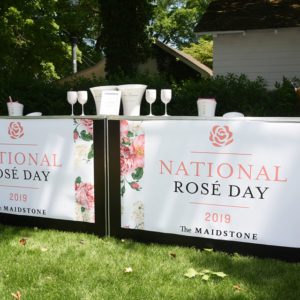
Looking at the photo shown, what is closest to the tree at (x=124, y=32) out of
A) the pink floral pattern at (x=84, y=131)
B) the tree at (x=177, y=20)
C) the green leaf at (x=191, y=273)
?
the pink floral pattern at (x=84, y=131)

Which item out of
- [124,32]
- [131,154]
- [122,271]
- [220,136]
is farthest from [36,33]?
[122,271]

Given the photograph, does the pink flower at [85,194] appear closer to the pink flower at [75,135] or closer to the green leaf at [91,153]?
the green leaf at [91,153]

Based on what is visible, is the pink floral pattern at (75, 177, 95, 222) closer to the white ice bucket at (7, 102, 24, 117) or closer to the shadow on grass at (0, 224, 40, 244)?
the shadow on grass at (0, 224, 40, 244)

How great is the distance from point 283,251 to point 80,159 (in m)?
2.16

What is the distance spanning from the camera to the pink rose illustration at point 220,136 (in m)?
4.02

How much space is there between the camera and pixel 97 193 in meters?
4.58

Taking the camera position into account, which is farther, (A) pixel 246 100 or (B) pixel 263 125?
(A) pixel 246 100

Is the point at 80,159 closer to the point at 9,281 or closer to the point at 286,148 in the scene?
the point at 9,281

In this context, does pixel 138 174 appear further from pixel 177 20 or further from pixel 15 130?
pixel 177 20

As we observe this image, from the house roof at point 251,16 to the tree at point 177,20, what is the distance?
2957 centimetres

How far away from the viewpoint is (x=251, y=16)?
12477 millimetres

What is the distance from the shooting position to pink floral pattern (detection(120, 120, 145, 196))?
438 centimetres

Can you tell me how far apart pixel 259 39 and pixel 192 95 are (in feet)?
21.0

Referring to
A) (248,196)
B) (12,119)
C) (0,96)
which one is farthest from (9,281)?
(0,96)
